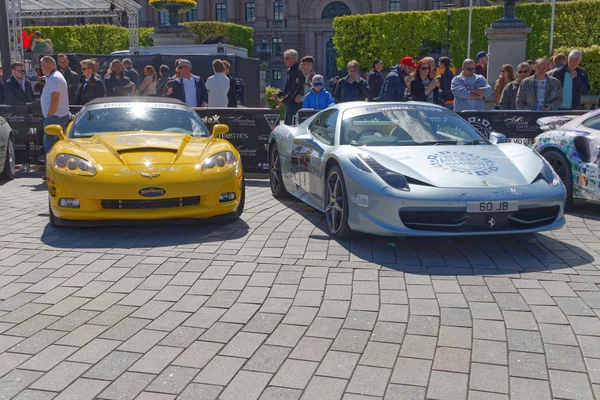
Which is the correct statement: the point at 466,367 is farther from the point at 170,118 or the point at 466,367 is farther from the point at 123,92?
the point at 123,92

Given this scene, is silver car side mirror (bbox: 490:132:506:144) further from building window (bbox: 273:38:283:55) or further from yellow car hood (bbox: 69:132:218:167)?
building window (bbox: 273:38:283:55)

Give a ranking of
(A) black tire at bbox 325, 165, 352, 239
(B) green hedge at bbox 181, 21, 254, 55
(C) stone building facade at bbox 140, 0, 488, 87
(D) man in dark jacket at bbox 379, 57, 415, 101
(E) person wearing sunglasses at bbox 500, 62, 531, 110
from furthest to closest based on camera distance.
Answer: (C) stone building facade at bbox 140, 0, 488, 87
(B) green hedge at bbox 181, 21, 254, 55
(E) person wearing sunglasses at bbox 500, 62, 531, 110
(D) man in dark jacket at bbox 379, 57, 415, 101
(A) black tire at bbox 325, 165, 352, 239

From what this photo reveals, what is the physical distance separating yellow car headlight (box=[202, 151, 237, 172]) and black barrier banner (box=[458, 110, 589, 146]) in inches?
169

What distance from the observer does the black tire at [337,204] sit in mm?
6297

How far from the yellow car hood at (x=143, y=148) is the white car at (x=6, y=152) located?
366 centimetres

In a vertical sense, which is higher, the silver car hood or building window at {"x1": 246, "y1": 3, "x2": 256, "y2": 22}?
building window at {"x1": 246, "y1": 3, "x2": 256, "y2": 22}

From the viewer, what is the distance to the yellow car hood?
22.4 feet

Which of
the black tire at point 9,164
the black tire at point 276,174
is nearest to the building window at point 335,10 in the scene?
the black tire at point 9,164

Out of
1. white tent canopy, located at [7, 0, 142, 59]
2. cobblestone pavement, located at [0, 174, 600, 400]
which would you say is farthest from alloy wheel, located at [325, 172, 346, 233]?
white tent canopy, located at [7, 0, 142, 59]

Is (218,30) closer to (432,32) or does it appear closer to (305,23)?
(305,23)

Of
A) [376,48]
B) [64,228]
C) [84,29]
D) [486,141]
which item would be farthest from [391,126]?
[84,29]

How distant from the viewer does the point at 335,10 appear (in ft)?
218

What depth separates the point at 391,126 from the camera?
278 inches

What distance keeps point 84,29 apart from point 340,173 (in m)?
57.5
